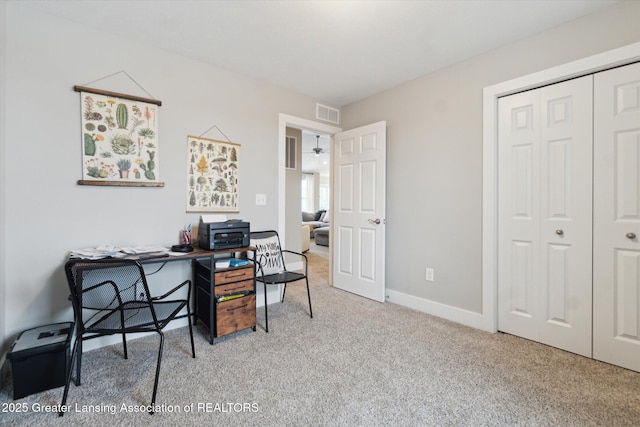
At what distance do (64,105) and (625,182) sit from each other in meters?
3.84

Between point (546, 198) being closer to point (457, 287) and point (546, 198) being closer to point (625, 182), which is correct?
point (625, 182)

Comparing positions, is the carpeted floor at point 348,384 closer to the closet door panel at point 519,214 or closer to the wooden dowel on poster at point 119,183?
the closet door panel at point 519,214

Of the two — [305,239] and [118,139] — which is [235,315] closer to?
[118,139]

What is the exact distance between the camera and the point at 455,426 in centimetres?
139

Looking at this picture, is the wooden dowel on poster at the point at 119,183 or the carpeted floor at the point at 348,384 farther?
the wooden dowel on poster at the point at 119,183

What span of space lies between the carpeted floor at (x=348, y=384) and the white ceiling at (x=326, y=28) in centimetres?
238

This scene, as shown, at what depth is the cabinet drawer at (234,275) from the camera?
7.37ft

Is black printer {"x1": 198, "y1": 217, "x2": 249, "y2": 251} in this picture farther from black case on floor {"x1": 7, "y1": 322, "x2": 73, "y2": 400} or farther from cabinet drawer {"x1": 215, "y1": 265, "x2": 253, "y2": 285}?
black case on floor {"x1": 7, "y1": 322, "x2": 73, "y2": 400}

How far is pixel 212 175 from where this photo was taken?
8.82ft

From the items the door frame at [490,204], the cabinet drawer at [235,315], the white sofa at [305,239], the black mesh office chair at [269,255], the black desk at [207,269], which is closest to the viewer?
the black desk at [207,269]

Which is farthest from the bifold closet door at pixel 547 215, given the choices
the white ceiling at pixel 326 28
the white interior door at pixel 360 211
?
the white interior door at pixel 360 211

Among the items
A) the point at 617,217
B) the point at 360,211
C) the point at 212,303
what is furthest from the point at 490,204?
the point at 212,303

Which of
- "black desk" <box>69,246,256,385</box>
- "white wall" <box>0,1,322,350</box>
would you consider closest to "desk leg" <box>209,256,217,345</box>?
"black desk" <box>69,246,256,385</box>

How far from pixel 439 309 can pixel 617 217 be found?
1.51m
